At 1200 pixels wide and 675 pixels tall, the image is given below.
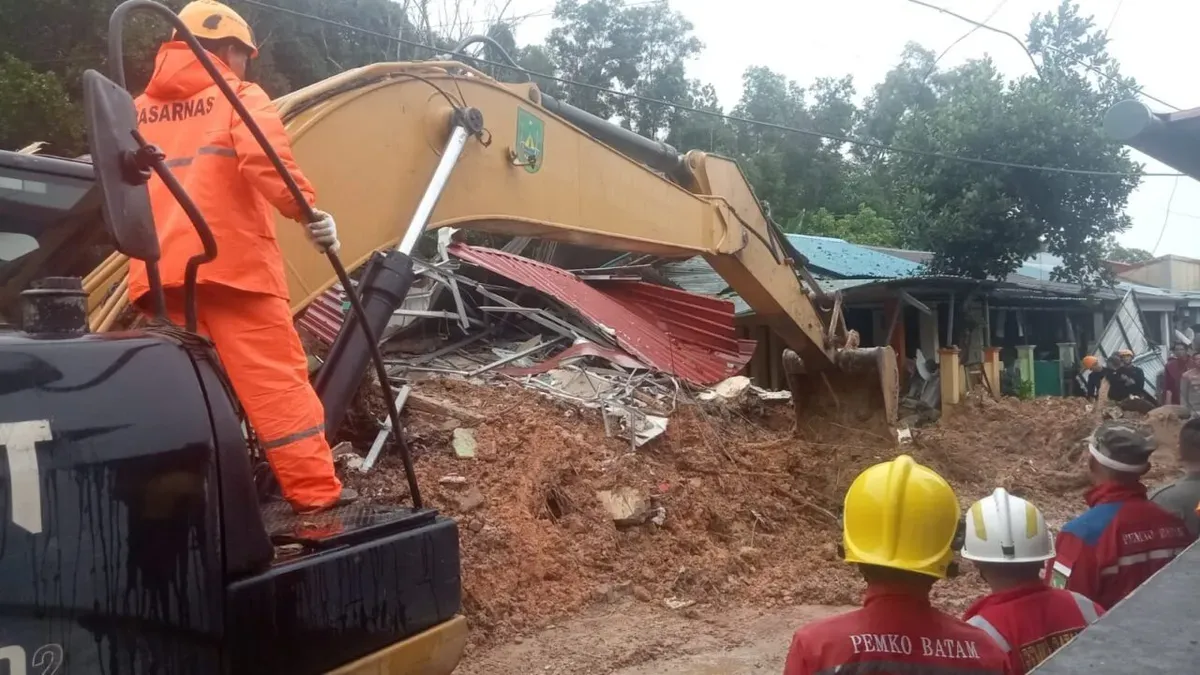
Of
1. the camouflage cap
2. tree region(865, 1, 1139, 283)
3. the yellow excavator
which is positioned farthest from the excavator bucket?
tree region(865, 1, 1139, 283)

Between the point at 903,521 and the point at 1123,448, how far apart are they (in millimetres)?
1673

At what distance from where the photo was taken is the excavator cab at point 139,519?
174 centimetres

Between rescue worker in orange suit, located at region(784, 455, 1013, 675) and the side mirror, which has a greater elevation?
the side mirror

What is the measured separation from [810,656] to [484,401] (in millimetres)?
6233

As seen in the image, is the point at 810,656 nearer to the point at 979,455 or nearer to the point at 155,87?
the point at 155,87

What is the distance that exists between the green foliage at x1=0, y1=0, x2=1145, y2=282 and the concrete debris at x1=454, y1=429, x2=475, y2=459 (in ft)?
8.48

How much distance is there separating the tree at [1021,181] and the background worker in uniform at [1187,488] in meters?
15.3

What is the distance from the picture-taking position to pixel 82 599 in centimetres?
178

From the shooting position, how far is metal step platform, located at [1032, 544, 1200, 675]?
54.3 inches

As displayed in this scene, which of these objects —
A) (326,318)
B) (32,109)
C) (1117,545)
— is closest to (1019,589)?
(1117,545)

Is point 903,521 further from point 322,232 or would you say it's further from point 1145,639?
point 322,232

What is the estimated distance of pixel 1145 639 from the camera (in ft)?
4.90

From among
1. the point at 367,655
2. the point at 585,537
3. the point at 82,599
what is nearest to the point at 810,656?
the point at 367,655

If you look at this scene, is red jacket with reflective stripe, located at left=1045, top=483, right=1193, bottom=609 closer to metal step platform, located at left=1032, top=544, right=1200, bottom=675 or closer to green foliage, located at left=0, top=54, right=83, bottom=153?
metal step platform, located at left=1032, top=544, right=1200, bottom=675
